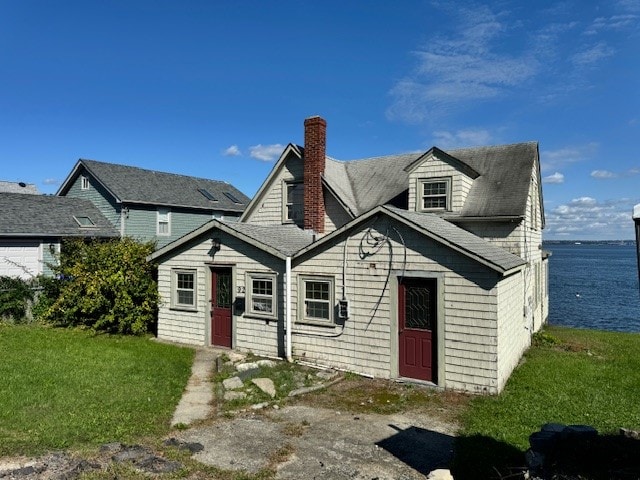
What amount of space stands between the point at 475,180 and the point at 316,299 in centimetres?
773

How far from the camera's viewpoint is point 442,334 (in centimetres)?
1107

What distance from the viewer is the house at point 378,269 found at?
11.0m

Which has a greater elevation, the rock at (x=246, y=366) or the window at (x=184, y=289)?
the window at (x=184, y=289)

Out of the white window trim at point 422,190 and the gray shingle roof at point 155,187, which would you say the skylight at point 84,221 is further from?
the white window trim at point 422,190

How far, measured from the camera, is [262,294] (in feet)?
46.4

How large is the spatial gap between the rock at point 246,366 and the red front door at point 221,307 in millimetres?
2214

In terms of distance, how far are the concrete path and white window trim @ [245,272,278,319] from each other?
1.70 m

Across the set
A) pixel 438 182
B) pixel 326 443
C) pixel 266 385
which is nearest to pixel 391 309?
pixel 266 385

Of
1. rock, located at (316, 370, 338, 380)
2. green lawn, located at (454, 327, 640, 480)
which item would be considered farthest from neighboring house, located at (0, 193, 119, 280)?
green lawn, located at (454, 327, 640, 480)

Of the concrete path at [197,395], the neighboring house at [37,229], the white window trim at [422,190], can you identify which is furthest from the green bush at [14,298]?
the white window trim at [422,190]

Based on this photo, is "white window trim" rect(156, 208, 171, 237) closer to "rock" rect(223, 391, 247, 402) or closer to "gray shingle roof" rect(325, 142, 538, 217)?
"gray shingle roof" rect(325, 142, 538, 217)

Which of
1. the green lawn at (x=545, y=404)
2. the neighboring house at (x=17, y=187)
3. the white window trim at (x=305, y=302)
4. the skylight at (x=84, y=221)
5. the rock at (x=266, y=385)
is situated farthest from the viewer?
the neighboring house at (x=17, y=187)

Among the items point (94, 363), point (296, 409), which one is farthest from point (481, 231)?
point (94, 363)

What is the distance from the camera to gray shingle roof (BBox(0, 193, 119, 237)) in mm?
21842
